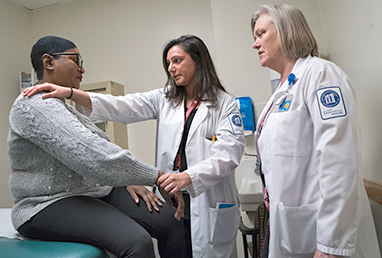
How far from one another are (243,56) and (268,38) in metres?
1.28

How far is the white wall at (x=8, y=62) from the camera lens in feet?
10.4

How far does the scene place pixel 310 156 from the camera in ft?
3.19

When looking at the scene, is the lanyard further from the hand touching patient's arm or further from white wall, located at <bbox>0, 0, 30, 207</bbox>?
white wall, located at <bbox>0, 0, 30, 207</bbox>

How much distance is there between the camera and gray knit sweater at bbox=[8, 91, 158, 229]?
1022mm

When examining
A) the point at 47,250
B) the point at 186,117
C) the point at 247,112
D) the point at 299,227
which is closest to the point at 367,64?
the point at 299,227

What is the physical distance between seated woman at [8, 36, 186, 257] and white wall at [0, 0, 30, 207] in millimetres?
2471

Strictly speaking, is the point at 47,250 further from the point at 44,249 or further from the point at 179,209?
the point at 179,209

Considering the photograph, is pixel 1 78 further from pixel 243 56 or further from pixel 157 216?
pixel 157 216

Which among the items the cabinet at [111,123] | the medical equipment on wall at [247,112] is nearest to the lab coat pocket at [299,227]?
the medical equipment on wall at [247,112]

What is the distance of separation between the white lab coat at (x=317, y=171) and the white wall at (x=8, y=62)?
3.10m

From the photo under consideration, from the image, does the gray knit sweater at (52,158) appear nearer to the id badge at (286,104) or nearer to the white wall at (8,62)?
the id badge at (286,104)

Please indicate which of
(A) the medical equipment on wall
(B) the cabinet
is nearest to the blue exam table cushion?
(A) the medical equipment on wall

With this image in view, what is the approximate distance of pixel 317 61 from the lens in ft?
3.32

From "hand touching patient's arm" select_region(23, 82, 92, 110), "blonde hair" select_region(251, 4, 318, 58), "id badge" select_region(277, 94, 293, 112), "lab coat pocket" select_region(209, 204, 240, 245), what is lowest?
"lab coat pocket" select_region(209, 204, 240, 245)
